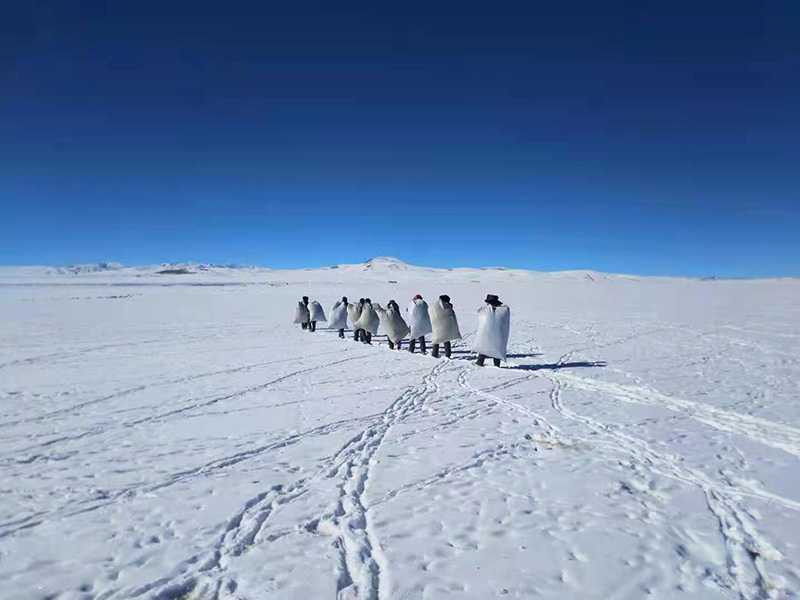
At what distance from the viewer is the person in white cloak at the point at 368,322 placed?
18.2m

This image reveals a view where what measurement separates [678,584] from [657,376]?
878 centimetres

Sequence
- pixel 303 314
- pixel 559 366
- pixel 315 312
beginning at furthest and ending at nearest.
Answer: pixel 303 314, pixel 315 312, pixel 559 366

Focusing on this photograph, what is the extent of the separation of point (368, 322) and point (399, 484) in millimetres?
12859

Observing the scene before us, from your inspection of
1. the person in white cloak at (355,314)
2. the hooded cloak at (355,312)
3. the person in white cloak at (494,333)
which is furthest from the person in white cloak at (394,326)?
the person in white cloak at (494,333)

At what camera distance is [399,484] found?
546 cm

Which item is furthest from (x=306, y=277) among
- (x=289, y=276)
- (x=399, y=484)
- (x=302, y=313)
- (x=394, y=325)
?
(x=399, y=484)

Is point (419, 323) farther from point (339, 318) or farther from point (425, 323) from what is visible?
point (339, 318)

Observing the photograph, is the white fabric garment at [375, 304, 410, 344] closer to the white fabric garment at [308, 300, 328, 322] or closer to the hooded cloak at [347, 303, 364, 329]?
the hooded cloak at [347, 303, 364, 329]

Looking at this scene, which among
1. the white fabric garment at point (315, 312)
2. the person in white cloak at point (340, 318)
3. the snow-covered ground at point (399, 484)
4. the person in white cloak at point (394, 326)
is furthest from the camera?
the white fabric garment at point (315, 312)

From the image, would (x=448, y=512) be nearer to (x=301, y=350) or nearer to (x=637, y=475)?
(x=637, y=475)

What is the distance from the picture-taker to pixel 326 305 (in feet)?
152

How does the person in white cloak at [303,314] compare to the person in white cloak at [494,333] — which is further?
the person in white cloak at [303,314]

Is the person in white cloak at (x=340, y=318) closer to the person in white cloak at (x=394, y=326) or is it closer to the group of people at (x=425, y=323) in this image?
the group of people at (x=425, y=323)

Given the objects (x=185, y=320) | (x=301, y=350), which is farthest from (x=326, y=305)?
(x=301, y=350)
